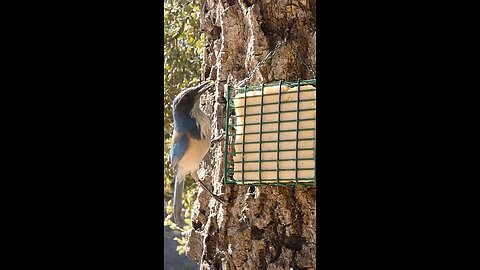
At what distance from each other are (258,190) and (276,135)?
21.7 inches

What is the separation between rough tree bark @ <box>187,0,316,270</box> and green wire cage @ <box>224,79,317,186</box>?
0.43 metres

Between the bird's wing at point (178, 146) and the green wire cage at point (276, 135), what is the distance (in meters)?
0.30

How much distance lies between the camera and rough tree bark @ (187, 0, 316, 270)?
2805mm

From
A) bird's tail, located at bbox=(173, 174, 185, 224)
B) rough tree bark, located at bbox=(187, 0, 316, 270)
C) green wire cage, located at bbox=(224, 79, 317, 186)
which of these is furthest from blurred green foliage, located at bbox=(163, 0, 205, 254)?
green wire cage, located at bbox=(224, 79, 317, 186)

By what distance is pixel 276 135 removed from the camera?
2344 millimetres

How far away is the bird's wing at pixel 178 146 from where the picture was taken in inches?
106

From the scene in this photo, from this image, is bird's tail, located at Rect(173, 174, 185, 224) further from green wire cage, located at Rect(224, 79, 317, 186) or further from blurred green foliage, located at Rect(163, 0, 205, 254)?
blurred green foliage, located at Rect(163, 0, 205, 254)

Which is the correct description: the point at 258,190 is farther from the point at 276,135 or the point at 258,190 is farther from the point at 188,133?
the point at 276,135

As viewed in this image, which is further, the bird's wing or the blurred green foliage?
the blurred green foliage
